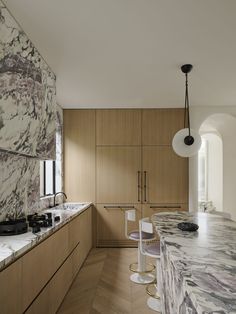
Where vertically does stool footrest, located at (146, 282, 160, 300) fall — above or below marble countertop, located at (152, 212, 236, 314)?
below

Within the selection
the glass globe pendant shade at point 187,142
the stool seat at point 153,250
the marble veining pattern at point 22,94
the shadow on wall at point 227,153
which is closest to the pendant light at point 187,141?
the glass globe pendant shade at point 187,142

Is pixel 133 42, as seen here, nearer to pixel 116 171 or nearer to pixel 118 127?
pixel 118 127

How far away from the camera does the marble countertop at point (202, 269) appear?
0.99 metres

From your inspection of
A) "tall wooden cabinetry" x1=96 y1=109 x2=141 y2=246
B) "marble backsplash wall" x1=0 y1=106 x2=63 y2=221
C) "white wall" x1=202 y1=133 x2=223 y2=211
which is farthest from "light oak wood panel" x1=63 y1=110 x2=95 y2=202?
"white wall" x1=202 y1=133 x2=223 y2=211

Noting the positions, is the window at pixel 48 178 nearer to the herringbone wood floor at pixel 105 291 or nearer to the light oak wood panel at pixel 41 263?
the herringbone wood floor at pixel 105 291

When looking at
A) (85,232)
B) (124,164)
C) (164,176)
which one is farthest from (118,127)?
(85,232)

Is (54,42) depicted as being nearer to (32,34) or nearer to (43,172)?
(32,34)

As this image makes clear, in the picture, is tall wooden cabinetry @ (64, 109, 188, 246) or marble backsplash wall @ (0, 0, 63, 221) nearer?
marble backsplash wall @ (0, 0, 63, 221)

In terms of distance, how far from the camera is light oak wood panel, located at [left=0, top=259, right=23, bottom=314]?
4.82 ft

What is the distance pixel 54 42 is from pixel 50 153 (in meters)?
1.22

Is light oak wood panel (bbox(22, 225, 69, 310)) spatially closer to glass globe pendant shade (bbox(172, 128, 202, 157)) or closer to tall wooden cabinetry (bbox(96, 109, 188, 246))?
glass globe pendant shade (bbox(172, 128, 202, 157))

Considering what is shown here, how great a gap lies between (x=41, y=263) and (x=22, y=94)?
4.56 feet

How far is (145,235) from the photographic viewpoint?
10.7ft

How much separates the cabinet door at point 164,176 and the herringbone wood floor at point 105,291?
129 cm
